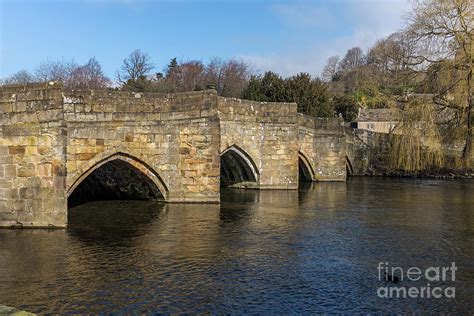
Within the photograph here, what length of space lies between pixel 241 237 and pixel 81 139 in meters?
5.17

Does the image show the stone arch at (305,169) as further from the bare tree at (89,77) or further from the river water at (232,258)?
the bare tree at (89,77)

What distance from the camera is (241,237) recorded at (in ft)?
33.1

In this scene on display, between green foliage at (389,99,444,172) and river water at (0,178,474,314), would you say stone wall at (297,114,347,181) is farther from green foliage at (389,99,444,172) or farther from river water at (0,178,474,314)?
river water at (0,178,474,314)

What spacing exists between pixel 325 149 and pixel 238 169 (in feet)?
19.6

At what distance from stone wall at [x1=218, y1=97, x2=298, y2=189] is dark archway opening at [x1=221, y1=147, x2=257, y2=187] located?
0.86 feet

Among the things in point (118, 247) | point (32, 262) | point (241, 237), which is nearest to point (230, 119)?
point (241, 237)

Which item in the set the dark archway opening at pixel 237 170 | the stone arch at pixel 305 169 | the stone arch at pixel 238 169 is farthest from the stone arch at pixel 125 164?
the stone arch at pixel 305 169

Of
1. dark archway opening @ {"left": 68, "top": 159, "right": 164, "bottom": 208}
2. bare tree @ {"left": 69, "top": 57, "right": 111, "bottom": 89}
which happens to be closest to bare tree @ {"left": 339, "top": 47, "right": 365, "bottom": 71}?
bare tree @ {"left": 69, "top": 57, "right": 111, "bottom": 89}

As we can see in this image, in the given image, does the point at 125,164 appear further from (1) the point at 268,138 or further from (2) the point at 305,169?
(2) the point at 305,169

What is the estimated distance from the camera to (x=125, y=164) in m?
14.0

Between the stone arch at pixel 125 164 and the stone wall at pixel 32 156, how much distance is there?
56.8 inches

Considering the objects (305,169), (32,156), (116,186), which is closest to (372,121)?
(305,169)

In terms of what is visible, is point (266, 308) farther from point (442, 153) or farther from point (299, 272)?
point (442, 153)

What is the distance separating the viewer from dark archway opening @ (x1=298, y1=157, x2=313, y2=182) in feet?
79.4
